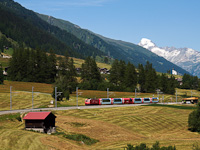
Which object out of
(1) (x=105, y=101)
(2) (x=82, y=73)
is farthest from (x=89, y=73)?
(1) (x=105, y=101)

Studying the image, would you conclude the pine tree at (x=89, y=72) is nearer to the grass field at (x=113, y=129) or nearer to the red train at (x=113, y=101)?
the red train at (x=113, y=101)

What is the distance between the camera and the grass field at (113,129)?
186 ft

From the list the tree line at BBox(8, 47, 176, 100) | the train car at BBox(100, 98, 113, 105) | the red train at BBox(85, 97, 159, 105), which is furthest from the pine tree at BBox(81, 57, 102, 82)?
the train car at BBox(100, 98, 113, 105)

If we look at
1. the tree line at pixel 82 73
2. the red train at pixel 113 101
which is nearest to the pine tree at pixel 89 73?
the tree line at pixel 82 73

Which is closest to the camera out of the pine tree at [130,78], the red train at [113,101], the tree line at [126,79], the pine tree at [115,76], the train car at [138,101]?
the red train at [113,101]

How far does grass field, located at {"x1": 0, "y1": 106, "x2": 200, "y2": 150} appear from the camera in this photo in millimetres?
56594

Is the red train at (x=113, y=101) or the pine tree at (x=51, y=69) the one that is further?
the pine tree at (x=51, y=69)

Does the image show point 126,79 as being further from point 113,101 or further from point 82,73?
point 113,101

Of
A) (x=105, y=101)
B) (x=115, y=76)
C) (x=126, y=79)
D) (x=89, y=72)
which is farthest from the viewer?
(x=89, y=72)

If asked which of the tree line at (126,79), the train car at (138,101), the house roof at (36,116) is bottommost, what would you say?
the house roof at (36,116)

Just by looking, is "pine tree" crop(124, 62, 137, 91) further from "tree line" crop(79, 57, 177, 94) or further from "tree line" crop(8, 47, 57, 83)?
"tree line" crop(8, 47, 57, 83)

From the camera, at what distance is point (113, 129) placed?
74312 mm

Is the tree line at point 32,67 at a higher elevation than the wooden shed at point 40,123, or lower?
higher

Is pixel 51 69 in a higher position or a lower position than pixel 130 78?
higher
